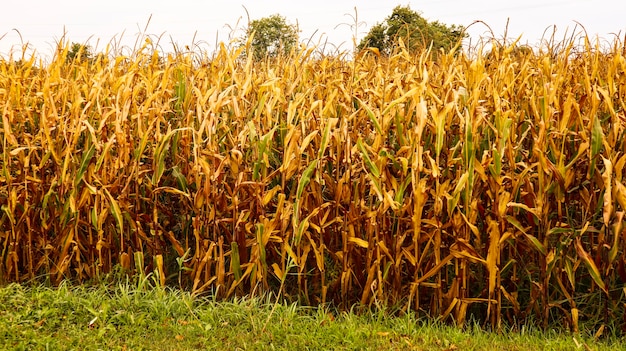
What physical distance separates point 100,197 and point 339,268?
1.35 m

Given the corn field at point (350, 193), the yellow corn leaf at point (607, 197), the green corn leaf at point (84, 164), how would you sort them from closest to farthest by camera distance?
the yellow corn leaf at point (607, 197)
the corn field at point (350, 193)
the green corn leaf at point (84, 164)

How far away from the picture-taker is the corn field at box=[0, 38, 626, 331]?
3.03m

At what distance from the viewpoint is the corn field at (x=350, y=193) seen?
303 cm

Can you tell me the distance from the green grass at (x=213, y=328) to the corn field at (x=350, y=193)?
5.2 inches

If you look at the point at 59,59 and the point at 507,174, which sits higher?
the point at 59,59

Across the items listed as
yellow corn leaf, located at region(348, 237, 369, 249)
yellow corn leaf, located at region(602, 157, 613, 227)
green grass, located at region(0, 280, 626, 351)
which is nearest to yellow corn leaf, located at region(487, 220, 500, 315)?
green grass, located at region(0, 280, 626, 351)

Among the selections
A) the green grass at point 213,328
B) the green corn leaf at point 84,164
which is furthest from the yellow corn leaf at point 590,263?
the green corn leaf at point 84,164

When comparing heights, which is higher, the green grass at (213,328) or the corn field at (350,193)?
the corn field at (350,193)

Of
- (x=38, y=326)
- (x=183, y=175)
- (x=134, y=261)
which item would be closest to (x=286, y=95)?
(x=183, y=175)

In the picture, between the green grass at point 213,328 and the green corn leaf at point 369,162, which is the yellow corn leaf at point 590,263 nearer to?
the green grass at point 213,328

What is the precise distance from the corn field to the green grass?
0.43ft

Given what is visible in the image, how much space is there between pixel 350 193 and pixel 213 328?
916mm

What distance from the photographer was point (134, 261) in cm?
362

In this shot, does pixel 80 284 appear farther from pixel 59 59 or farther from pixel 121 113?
pixel 59 59
